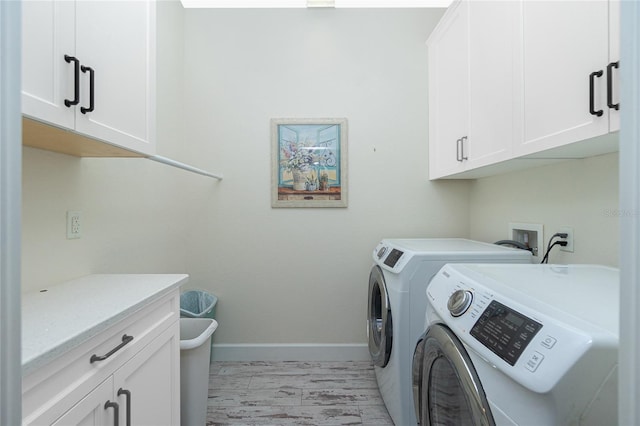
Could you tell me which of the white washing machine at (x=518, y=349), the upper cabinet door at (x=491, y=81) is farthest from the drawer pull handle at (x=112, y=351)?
the upper cabinet door at (x=491, y=81)

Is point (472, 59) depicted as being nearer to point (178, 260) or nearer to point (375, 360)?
point (375, 360)

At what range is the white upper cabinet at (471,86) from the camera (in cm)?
133

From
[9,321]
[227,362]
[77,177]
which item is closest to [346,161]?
[77,177]

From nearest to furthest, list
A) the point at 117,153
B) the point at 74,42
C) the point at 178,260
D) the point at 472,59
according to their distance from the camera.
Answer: the point at 74,42 → the point at 117,153 → the point at 472,59 → the point at 178,260

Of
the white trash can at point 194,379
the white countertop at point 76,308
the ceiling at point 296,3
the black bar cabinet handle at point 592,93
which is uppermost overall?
the ceiling at point 296,3

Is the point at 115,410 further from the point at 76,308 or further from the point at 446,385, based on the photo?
the point at 446,385

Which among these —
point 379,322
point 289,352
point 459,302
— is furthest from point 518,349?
point 289,352

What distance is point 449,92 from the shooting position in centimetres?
193

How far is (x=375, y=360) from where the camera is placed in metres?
1.74

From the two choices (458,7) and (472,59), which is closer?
(472,59)

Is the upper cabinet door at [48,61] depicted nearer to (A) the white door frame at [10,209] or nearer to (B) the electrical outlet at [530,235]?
(A) the white door frame at [10,209]

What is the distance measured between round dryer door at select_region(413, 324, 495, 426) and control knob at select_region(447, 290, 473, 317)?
6cm

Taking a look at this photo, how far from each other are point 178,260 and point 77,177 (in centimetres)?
103

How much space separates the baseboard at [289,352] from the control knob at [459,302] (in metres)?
1.64
